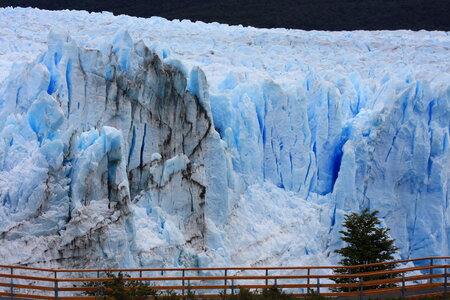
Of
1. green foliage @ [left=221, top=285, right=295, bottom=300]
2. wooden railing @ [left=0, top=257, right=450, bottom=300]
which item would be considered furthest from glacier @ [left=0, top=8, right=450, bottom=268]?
green foliage @ [left=221, top=285, right=295, bottom=300]

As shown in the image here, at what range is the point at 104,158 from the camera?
18.7 m

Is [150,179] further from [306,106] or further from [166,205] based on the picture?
[306,106]

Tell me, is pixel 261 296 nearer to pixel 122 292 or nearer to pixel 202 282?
pixel 122 292

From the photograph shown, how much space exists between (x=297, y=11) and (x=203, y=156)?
33.9m

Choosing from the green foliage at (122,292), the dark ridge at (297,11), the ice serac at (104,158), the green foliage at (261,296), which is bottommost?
the green foliage at (261,296)

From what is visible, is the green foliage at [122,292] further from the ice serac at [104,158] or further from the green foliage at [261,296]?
the ice serac at [104,158]

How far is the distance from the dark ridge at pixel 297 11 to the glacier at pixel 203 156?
23.2 metres

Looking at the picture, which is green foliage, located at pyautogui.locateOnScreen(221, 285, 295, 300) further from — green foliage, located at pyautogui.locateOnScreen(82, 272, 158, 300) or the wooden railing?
green foliage, located at pyautogui.locateOnScreen(82, 272, 158, 300)

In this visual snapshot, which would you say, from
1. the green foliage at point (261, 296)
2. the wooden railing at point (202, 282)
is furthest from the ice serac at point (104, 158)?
the green foliage at point (261, 296)

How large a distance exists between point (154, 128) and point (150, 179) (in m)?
1.62

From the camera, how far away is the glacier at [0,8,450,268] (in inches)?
717

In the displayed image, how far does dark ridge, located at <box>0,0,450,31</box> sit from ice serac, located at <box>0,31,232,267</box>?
30.3m

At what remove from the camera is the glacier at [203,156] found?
18219mm

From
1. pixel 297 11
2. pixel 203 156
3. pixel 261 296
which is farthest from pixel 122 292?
pixel 297 11
